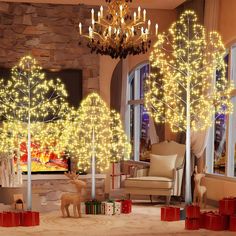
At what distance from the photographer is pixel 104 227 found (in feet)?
22.7

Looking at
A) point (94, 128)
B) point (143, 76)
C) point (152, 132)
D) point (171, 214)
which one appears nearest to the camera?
point (171, 214)

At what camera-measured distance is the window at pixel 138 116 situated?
466 inches

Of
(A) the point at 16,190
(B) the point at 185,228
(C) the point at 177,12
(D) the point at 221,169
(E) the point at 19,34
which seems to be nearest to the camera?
(B) the point at 185,228

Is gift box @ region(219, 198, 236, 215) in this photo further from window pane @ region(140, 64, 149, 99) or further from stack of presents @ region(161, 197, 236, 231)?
window pane @ region(140, 64, 149, 99)

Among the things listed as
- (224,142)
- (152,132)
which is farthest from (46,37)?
(224,142)

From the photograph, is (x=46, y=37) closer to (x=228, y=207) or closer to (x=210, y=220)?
(x=228, y=207)

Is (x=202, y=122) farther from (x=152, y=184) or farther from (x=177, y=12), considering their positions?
(x=177, y=12)

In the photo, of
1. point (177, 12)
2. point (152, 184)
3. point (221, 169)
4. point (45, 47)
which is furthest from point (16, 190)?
point (177, 12)

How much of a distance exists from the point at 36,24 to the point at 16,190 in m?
3.07

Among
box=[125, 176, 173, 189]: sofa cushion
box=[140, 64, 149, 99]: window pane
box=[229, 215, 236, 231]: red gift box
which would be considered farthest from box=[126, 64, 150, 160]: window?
box=[229, 215, 236, 231]: red gift box

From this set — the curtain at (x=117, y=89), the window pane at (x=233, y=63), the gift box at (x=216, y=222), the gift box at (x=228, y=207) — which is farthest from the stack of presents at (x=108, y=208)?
the curtain at (x=117, y=89)

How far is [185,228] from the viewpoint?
6.77 meters

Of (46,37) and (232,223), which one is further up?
(46,37)

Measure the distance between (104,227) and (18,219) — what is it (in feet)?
3.64
